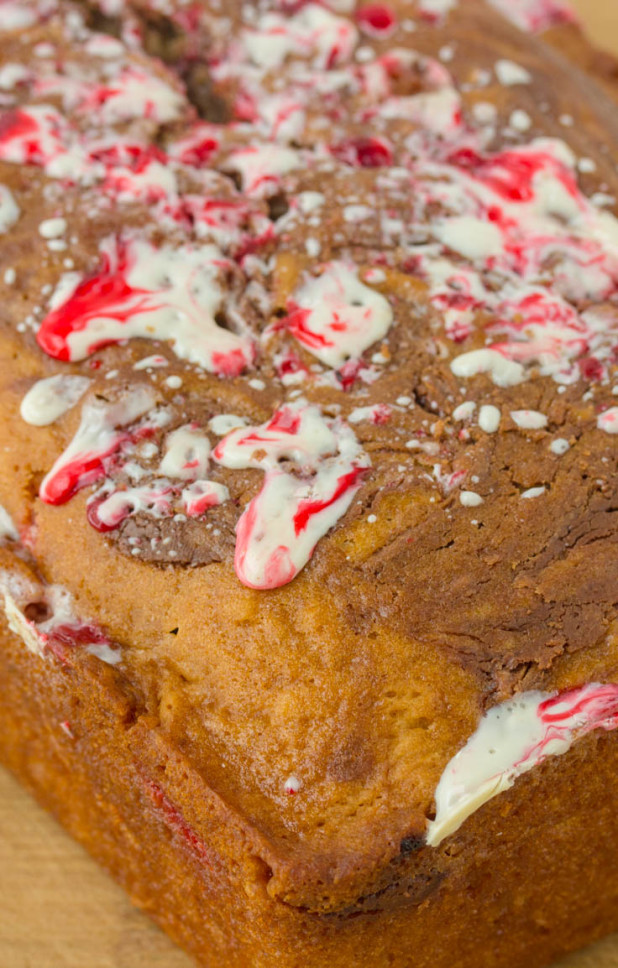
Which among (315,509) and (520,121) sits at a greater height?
(520,121)

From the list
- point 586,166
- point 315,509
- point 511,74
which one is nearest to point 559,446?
point 315,509

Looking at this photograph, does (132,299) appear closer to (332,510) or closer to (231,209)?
(231,209)

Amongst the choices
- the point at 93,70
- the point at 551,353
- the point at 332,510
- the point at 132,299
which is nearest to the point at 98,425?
the point at 132,299

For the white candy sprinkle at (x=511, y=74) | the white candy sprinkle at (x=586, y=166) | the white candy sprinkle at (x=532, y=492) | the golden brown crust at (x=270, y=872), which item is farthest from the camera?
the white candy sprinkle at (x=511, y=74)

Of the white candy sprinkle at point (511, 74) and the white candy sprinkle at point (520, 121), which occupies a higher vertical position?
the white candy sprinkle at point (511, 74)

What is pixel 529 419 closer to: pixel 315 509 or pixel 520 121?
pixel 315 509

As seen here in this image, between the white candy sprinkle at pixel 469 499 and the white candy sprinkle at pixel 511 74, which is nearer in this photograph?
the white candy sprinkle at pixel 469 499

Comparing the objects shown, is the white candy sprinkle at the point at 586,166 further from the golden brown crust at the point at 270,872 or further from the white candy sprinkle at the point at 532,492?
the golden brown crust at the point at 270,872

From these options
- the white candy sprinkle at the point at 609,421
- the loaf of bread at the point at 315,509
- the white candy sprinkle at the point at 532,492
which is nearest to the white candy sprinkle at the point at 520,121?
the loaf of bread at the point at 315,509
